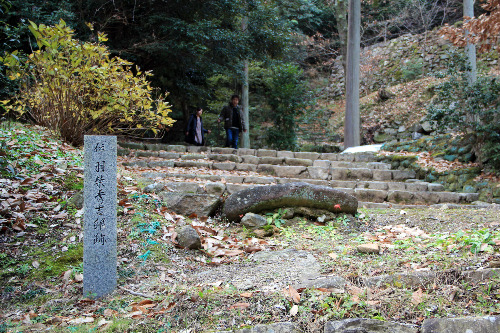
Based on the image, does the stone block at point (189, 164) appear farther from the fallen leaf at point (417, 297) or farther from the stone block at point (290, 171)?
the fallen leaf at point (417, 297)

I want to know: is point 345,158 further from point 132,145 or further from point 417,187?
point 132,145

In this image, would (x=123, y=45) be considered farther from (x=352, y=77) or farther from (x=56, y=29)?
(x=352, y=77)

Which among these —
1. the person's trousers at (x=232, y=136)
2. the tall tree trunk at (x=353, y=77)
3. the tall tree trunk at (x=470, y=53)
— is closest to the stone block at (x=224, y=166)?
the person's trousers at (x=232, y=136)

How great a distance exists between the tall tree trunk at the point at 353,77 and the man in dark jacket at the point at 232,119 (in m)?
3.89

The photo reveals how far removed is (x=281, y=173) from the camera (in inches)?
308

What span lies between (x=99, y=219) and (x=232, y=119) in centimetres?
711

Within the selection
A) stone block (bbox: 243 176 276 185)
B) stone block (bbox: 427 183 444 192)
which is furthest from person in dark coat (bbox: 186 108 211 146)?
stone block (bbox: 427 183 444 192)

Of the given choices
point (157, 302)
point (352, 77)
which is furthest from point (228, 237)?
point (352, 77)

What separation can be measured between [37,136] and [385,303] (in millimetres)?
5571

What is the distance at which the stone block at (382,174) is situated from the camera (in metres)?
7.89

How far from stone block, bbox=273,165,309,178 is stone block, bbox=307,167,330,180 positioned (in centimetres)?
11

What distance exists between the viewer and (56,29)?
5.39 m

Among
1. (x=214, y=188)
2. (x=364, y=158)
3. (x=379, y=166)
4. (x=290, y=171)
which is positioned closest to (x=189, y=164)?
(x=290, y=171)

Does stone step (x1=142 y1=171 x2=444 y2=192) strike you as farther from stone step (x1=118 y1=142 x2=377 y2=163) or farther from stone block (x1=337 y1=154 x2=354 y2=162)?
stone block (x1=337 y1=154 x2=354 y2=162)
